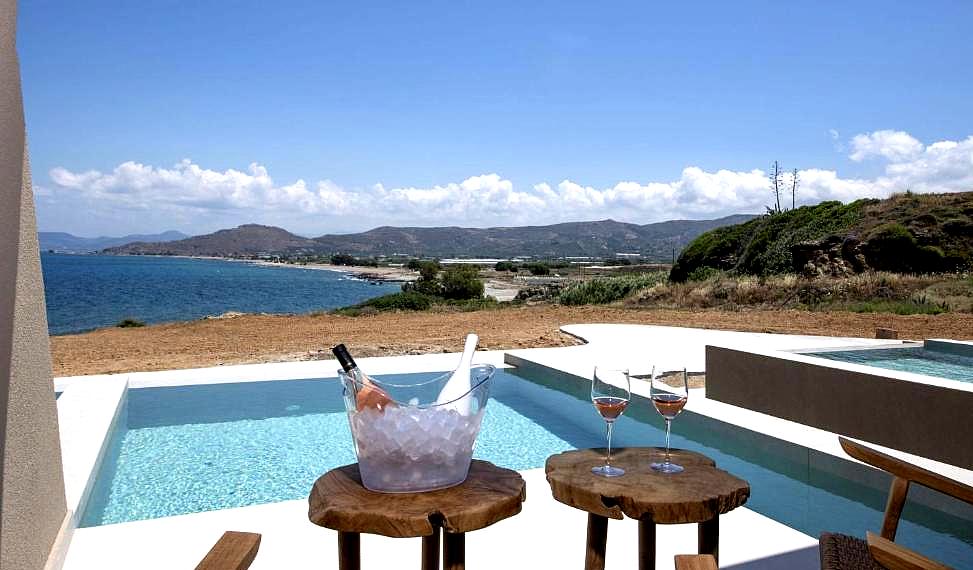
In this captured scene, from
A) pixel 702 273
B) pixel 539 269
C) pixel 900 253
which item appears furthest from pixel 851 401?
pixel 539 269

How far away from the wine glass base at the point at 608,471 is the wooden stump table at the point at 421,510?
10.4 inches

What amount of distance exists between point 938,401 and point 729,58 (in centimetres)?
1406

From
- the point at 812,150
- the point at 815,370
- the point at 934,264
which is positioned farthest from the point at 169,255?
the point at 815,370

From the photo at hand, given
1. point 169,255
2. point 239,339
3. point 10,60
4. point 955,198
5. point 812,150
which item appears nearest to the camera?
point 10,60

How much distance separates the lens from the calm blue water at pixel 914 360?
15.9ft

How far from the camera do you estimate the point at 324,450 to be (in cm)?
479

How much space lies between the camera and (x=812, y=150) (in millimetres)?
25422

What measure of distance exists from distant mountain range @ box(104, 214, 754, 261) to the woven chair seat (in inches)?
2411

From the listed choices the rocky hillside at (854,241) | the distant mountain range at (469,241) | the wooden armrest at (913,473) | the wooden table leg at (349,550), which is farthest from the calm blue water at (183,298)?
the distant mountain range at (469,241)

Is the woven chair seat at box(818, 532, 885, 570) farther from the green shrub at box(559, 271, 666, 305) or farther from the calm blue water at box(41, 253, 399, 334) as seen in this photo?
the calm blue water at box(41, 253, 399, 334)

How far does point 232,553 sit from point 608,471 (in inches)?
32.8

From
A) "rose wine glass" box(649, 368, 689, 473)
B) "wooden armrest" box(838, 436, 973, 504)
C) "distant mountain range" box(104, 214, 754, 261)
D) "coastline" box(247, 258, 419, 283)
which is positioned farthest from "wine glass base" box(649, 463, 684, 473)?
"distant mountain range" box(104, 214, 754, 261)

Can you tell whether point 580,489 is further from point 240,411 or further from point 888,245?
point 888,245

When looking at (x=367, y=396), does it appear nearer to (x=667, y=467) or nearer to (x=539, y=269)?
(x=667, y=467)
